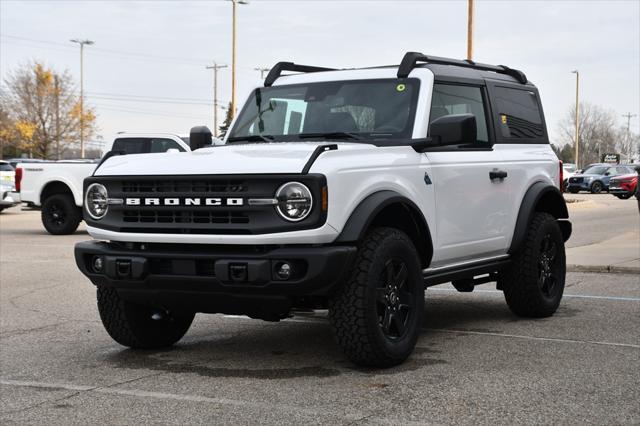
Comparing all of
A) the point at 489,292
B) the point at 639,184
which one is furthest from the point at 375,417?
the point at 639,184

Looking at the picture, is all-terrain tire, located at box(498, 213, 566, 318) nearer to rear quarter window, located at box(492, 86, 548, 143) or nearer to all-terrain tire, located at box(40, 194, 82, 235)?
rear quarter window, located at box(492, 86, 548, 143)

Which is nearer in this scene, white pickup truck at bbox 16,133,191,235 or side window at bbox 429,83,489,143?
side window at bbox 429,83,489,143

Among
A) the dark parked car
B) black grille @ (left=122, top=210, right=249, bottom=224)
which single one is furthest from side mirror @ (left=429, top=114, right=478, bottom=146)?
the dark parked car

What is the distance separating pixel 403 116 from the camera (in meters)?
7.04

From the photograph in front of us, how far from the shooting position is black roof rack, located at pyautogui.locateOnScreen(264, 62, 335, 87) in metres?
7.97

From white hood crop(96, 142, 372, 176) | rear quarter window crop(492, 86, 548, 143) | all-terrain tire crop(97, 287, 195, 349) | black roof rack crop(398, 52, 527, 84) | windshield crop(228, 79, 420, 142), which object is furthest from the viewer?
rear quarter window crop(492, 86, 548, 143)

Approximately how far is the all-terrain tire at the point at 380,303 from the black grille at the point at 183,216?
0.78 metres

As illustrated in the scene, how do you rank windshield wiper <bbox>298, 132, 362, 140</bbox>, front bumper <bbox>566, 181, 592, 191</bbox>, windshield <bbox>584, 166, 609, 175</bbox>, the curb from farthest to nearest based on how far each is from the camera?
windshield <bbox>584, 166, 609, 175</bbox>
front bumper <bbox>566, 181, 592, 191</bbox>
the curb
windshield wiper <bbox>298, 132, 362, 140</bbox>

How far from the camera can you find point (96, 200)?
6469 mm

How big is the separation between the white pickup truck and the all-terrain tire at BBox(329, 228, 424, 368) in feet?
44.7

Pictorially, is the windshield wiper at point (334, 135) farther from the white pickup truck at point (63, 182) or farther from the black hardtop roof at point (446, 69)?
the white pickup truck at point (63, 182)

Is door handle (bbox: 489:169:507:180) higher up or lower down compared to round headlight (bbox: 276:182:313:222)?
higher up

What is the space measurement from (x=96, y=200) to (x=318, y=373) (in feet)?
6.23

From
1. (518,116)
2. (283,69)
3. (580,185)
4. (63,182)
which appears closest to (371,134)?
(283,69)
